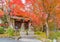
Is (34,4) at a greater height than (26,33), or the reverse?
(34,4)

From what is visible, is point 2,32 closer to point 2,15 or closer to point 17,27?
point 2,15

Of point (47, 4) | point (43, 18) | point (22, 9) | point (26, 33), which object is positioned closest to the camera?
point (47, 4)

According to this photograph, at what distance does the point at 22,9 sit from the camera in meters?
28.1

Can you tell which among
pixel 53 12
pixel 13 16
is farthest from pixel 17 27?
pixel 53 12

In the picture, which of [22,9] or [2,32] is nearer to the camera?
[22,9]

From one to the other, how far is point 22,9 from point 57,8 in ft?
29.2

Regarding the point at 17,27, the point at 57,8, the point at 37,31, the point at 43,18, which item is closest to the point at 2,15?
the point at 17,27

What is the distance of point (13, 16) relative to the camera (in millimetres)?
36219

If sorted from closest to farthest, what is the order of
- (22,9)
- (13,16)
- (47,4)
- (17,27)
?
(47,4) < (22,9) < (13,16) < (17,27)

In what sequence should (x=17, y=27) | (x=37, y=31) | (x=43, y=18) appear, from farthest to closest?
(x=17, y=27), (x=37, y=31), (x=43, y=18)

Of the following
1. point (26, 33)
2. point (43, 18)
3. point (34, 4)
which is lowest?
point (26, 33)

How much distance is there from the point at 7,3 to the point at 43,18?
40.2 feet

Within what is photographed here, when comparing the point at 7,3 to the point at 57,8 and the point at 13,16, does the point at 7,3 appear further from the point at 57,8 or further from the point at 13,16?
the point at 57,8

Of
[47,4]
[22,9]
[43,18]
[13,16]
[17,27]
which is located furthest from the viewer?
[17,27]
